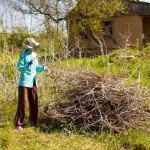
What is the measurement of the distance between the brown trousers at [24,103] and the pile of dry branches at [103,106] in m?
0.28

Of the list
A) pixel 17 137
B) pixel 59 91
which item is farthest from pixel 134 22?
pixel 17 137

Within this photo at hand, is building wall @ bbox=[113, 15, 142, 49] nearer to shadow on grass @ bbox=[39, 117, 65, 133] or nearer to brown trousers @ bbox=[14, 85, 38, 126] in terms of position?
shadow on grass @ bbox=[39, 117, 65, 133]

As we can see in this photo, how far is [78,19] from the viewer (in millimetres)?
18500

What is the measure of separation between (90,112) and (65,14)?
14239mm

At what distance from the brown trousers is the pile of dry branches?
0.28m

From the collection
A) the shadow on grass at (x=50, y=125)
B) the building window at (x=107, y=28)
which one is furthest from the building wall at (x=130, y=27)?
the shadow on grass at (x=50, y=125)

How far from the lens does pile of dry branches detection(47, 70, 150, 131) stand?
463cm

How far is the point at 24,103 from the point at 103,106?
1.20 meters

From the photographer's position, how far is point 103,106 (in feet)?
15.6

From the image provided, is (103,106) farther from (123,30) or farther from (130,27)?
(130,27)

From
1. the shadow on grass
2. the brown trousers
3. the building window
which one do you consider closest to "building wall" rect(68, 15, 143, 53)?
the building window

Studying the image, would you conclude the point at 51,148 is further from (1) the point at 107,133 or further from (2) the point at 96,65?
(2) the point at 96,65

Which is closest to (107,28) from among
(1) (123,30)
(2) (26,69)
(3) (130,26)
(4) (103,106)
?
(1) (123,30)

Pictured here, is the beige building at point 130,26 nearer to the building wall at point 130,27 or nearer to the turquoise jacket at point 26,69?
the building wall at point 130,27
